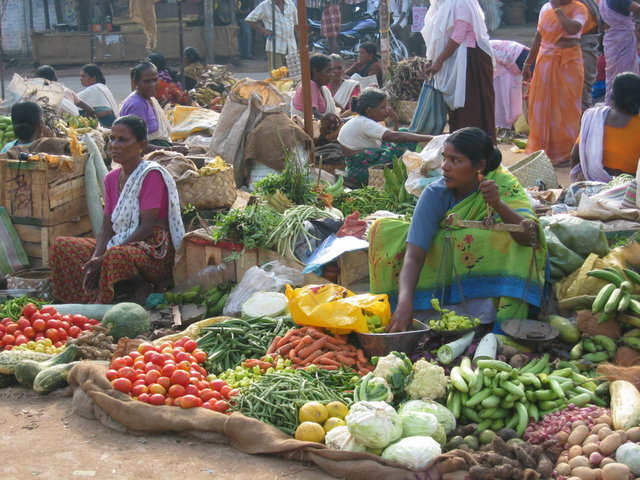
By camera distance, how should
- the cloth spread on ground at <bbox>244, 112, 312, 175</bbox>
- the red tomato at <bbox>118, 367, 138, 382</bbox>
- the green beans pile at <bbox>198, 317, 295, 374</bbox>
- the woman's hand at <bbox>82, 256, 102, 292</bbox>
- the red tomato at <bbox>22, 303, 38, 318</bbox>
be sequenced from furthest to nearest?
the cloth spread on ground at <bbox>244, 112, 312, 175</bbox> → the woman's hand at <bbox>82, 256, 102, 292</bbox> → the red tomato at <bbox>22, 303, 38, 318</bbox> → the green beans pile at <bbox>198, 317, 295, 374</bbox> → the red tomato at <bbox>118, 367, 138, 382</bbox>

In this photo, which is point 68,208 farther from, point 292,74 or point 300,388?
point 292,74

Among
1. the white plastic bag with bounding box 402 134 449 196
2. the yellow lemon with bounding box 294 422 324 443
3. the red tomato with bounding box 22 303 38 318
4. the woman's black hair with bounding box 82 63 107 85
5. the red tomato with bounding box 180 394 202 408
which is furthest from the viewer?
the woman's black hair with bounding box 82 63 107 85

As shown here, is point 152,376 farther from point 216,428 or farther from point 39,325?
point 39,325

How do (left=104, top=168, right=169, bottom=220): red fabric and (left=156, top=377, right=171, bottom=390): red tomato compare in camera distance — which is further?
(left=104, top=168, right=169, bottom=220): red fabric

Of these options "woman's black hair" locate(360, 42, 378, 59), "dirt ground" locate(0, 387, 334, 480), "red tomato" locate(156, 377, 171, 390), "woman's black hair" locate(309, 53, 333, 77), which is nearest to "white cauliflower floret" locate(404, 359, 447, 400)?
"dirt ground" locate(0, 387, 334, 480)

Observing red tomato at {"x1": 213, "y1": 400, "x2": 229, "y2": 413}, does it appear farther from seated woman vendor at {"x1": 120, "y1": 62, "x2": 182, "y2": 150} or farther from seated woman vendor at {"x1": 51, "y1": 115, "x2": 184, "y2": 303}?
seated woman vendor at {"x1": 120, "y1": 62, "x2": 182, "y2": 150}

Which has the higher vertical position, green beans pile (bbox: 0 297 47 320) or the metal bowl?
the metal bowl

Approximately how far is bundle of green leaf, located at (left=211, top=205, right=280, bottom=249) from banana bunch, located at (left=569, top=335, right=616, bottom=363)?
216cm

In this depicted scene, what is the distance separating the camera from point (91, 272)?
18.5ft

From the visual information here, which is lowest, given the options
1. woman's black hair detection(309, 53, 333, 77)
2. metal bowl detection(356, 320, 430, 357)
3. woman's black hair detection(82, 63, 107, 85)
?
metal bowl detection(356, 320, 430, 357)

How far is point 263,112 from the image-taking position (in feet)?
26.0

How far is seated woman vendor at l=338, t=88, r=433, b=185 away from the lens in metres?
7.45

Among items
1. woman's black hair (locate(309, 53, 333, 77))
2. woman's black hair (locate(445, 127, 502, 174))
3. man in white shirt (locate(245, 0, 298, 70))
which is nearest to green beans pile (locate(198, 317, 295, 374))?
woman's black hair (locate(445, 127, 502, 174))

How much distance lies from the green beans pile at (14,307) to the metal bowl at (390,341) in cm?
215
